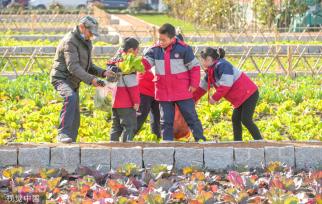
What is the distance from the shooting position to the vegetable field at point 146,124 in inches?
380

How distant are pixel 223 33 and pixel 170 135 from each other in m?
17.9

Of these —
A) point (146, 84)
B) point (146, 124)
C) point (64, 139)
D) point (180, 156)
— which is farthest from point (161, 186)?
point (146, 124)

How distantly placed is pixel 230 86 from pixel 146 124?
2.08m

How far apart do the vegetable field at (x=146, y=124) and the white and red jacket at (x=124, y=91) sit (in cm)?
63

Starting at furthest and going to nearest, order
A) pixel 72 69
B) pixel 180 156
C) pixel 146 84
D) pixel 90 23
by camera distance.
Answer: pixel 146 84 < pixel 72 69 < pixel 90 23 < pixel 180 156

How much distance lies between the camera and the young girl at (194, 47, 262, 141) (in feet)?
27.7

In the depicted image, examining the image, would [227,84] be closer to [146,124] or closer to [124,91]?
[124,91]

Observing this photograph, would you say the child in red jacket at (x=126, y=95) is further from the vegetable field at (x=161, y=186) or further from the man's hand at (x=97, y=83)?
the vegetable field at (x=161, y=186)

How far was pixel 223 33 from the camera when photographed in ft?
85.6

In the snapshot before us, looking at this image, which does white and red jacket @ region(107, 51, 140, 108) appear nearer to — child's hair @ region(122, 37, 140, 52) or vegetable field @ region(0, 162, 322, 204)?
child's hair @ region(122, 37, 140, 52)

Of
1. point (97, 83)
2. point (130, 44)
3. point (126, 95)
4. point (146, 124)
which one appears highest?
point (130, 44)

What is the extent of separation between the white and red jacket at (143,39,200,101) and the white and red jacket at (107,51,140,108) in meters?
0.22

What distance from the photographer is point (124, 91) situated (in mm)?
8383

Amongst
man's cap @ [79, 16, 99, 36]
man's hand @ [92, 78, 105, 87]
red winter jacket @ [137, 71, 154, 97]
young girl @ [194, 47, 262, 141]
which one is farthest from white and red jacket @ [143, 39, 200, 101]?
man's cap @ [79, 16, 99, 36]
